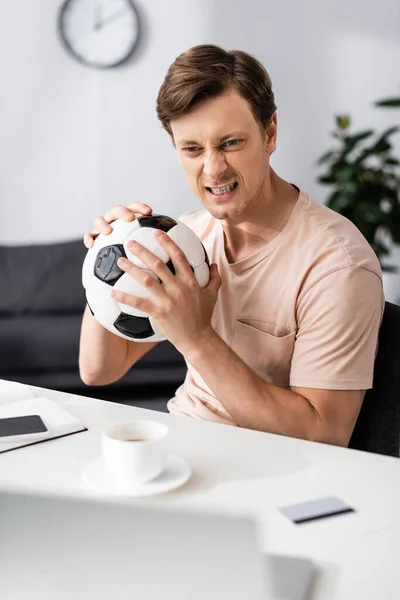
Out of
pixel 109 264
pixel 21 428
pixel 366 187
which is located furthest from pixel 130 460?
pixel 366 187

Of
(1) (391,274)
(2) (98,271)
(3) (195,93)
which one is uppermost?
(3) (195,93)

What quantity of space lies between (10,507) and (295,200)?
2.81 feet

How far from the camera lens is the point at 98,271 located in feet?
3.91

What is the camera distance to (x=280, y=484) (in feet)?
3.05

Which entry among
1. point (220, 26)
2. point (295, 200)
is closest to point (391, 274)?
point (220, 26)

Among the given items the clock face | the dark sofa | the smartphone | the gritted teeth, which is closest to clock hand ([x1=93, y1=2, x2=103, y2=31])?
the clock face

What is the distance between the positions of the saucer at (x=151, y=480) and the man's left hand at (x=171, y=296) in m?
0.27

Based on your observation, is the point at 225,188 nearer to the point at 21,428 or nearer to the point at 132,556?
the point at 21,428

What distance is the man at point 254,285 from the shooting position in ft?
3.97

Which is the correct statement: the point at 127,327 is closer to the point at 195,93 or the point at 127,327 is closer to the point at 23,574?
the point at 195,93

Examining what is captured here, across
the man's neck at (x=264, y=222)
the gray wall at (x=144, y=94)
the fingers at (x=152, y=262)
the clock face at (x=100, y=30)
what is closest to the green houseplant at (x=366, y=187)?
the gray wall at (x=144, y=94)

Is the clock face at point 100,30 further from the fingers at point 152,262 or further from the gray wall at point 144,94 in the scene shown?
the fingers at point 152,262

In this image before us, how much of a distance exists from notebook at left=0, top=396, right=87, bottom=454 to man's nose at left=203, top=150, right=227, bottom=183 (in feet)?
1.66

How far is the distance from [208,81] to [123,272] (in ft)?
1.31
